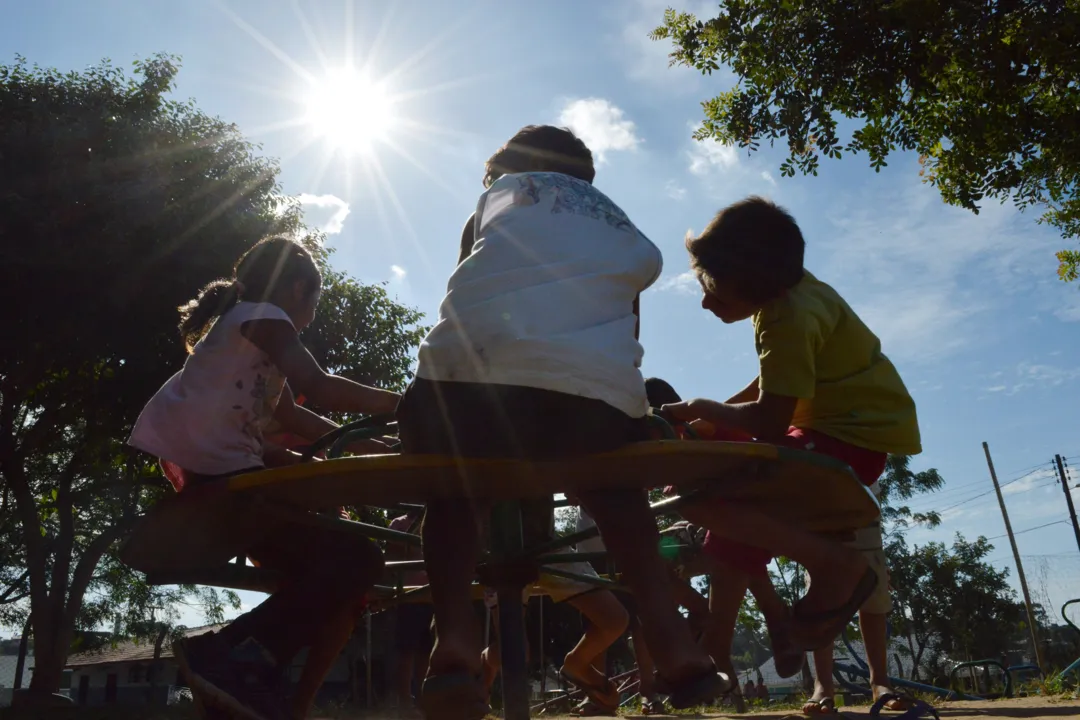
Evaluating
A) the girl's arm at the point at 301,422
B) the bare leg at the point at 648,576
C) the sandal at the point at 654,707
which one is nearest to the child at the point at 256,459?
the girl's arm at the point at 301,422

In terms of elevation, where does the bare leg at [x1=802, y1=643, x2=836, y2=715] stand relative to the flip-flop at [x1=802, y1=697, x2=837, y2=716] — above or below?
above

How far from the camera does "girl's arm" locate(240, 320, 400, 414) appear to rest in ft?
6.04

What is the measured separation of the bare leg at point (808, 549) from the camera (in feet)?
5.62

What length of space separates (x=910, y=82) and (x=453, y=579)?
6504 mm

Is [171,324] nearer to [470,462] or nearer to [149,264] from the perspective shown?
[149,264]

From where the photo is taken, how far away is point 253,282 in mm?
2283

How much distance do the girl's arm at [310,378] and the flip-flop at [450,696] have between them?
596 mm

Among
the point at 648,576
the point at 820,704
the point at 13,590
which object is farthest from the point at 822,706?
the point at 13,590

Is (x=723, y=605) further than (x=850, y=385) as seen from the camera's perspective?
Yes

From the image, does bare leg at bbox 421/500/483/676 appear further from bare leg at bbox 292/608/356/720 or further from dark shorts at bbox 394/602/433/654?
dark shorts at bbox 394/602/433/654

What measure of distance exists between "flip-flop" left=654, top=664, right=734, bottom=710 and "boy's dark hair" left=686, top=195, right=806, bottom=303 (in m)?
1.00

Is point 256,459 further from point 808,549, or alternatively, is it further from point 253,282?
A: point 808,549

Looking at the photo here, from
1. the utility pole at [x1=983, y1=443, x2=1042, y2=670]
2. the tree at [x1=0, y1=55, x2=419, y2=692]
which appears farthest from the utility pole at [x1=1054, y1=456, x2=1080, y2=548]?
the tree at [x1=0, y1=55, x2=419, y2=692]

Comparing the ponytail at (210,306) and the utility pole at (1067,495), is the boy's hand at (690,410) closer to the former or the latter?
the ponytail at (210,306)
